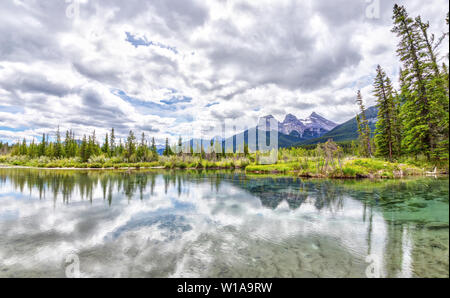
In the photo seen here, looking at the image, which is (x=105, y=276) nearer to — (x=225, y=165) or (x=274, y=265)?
(x=274, y=265)

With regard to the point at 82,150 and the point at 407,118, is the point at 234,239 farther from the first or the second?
the point at 82,150

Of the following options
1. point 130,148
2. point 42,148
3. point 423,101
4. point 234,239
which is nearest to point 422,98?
point 423,101

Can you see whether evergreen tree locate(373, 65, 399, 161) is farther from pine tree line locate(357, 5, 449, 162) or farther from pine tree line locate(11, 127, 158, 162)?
pine tree line locate(11, 127, 158, 162)

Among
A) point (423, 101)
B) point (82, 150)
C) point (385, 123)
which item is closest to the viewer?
point (423, 101)

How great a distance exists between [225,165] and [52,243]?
53162mm

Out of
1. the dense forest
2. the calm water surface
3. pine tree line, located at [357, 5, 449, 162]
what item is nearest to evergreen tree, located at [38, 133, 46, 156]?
the dense forest

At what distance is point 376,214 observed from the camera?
941cm

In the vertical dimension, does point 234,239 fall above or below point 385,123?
below

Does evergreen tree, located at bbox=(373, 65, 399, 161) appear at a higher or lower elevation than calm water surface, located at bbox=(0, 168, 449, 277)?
higher

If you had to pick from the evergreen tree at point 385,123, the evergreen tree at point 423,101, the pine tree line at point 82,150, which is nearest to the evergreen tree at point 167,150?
the pine tree line at point 82,150

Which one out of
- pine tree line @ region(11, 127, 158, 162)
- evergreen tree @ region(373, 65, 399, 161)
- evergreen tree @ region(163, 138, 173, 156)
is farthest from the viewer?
evergreen tree @ region(163, 138, 173, 156)

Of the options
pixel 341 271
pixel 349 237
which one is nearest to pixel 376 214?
pixel 349 237

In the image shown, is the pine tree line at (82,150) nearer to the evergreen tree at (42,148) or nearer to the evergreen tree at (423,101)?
the evergreen tree at (42,148)

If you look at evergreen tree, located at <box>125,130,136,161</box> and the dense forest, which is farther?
evergreen tree, located at <box>125,130,136,161</box>
